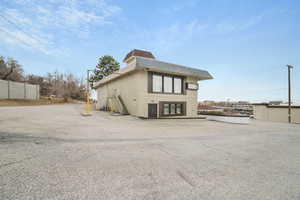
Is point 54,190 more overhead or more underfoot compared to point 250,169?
more overhead

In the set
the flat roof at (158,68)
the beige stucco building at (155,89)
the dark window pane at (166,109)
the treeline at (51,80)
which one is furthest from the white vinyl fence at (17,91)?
the dark window pane at (166,109)

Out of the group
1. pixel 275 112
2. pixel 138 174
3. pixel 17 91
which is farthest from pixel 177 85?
pixel 17 91

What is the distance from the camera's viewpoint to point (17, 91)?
24484mm

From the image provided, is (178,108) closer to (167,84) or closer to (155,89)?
(167,84)

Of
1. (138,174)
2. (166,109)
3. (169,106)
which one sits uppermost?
(169,106)

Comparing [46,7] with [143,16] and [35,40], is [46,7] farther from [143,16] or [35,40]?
[143,16]

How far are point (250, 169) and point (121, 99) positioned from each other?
1303 cm

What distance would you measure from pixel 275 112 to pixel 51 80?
6185 cm

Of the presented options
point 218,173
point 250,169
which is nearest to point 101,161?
point 218,173

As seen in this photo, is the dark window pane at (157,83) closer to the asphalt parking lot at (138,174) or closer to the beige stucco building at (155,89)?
the beige stucco building at (155,89)

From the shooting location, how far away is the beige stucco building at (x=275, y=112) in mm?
18028

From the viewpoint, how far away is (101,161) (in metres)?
2.69

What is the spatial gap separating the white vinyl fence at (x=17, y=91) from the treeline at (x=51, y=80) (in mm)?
6878

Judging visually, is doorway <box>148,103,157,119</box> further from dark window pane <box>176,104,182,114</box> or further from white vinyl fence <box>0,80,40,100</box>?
white vinyl fence <box>0,80,40,100</box>
